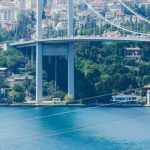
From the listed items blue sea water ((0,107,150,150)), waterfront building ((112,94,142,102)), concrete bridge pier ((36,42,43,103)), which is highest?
concrete bridge pier ((36,42,43,103))

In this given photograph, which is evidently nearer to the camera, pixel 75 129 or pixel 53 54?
pixel 75 129

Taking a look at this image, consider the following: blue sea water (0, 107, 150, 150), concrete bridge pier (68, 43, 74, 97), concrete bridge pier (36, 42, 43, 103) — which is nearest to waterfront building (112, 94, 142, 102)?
concrete bridge pier (68, 43, 74, 97)

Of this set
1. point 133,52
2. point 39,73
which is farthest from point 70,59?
point 133,52

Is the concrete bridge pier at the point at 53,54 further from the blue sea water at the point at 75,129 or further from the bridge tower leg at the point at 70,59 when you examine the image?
the blue sea water at the point at 75,129

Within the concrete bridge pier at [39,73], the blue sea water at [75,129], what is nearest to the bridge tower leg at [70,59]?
the concrete bridge pier at [39,73]

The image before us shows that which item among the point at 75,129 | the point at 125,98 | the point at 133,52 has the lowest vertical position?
the point at 75,129

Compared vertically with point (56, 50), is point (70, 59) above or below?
below

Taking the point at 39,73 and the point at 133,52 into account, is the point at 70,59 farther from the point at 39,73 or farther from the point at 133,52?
the point at 133,52

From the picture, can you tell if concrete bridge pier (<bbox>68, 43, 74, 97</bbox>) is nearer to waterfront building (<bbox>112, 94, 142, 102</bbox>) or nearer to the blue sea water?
waterfront building (<bbox>112, 94, 142, 102</bbox>)
